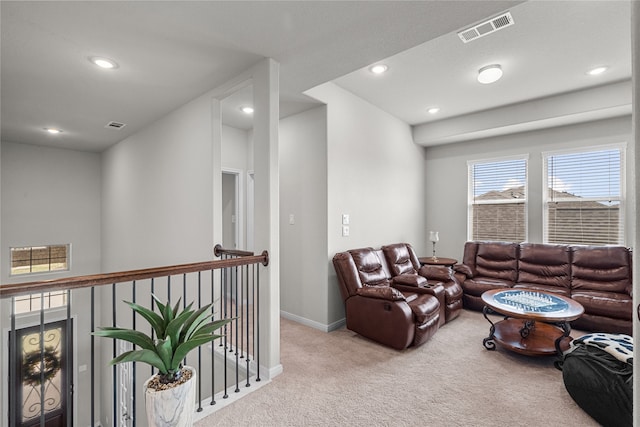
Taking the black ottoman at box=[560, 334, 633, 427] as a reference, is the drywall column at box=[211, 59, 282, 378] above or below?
above

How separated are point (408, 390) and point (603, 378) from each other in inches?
50.4

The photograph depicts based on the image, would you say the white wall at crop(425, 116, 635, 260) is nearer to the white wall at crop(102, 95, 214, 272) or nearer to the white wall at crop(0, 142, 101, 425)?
the white wall at crop(102, 95, 214, 272)

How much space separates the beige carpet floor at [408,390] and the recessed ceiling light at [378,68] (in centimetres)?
311

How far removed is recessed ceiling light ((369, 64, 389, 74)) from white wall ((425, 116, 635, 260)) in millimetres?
2793

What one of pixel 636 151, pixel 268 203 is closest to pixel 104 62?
pixel 268 203

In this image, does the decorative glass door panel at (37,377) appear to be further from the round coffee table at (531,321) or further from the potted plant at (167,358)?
the round coffee table at (531,321)

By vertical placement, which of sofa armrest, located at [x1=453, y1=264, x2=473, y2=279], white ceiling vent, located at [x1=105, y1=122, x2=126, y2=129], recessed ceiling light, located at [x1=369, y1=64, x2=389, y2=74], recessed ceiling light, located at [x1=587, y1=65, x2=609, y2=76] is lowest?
sofa armrest, located at [x1=453, y1=264, x2=473, y2=279]

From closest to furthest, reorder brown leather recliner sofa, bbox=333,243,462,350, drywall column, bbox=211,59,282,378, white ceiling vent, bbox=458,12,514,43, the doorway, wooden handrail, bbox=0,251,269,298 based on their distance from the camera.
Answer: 1. wooden handrail, bbox=0,251,269,298
2. white ceiling vent, bbox=458,12,514,43
3. drywall column, bbox=211,59,282,378
4. brown leather recliner sofa, bbox=333,243,462,350
5. the doorway

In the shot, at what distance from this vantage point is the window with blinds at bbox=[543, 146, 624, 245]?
13.6 ft

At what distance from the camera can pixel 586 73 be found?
136 inches

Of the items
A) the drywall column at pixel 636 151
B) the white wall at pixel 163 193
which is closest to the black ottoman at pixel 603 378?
the drywall column at pixel 636 151

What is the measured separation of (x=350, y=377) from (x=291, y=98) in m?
3.08

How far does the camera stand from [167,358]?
1524 millimetres

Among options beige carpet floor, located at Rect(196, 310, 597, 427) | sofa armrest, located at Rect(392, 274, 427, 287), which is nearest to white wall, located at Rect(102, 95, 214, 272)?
beige carpet floor, located at Rect(196, 310, 597, 427)
